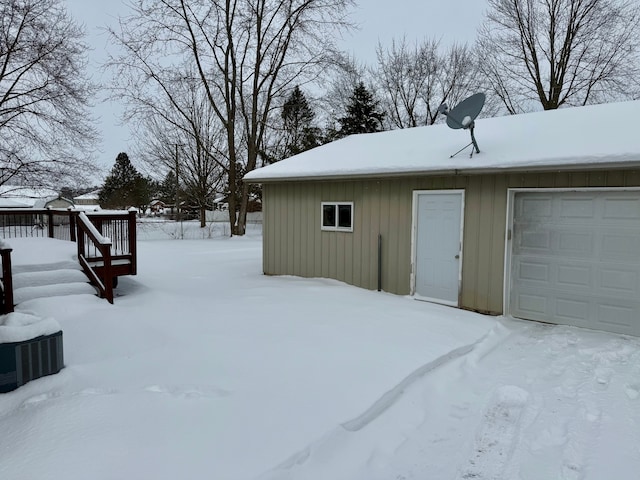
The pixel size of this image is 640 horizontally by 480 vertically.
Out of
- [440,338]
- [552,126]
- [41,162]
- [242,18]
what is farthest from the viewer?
[242,18]

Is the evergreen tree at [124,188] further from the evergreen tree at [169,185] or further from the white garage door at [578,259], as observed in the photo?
the white garage door at [578,259]

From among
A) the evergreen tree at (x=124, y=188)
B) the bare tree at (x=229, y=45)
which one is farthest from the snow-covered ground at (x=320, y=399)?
the evergreen tree at (x=124, y=188)

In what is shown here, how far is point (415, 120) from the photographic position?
81.8 ft

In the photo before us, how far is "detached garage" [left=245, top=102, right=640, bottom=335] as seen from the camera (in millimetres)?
5605

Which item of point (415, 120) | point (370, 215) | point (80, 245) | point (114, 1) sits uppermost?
point (114, 1)

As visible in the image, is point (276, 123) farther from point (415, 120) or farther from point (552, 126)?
point (552, 126)

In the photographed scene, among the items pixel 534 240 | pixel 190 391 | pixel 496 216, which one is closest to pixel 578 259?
pixel 534 240

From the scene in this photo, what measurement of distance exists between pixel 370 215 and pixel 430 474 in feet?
18.3

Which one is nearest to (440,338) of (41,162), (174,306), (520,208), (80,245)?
(520,208)

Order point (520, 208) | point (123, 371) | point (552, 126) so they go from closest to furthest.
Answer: point (123, 371) → point (520, 208) → point (552, 126)

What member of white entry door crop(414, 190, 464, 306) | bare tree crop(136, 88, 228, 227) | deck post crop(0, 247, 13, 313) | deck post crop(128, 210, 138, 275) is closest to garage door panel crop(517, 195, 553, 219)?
white entry door crop(414, 190, 464, 306)

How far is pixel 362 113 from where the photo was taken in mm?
24797

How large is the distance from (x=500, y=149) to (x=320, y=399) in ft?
16.2

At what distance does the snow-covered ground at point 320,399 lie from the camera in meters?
2.64
